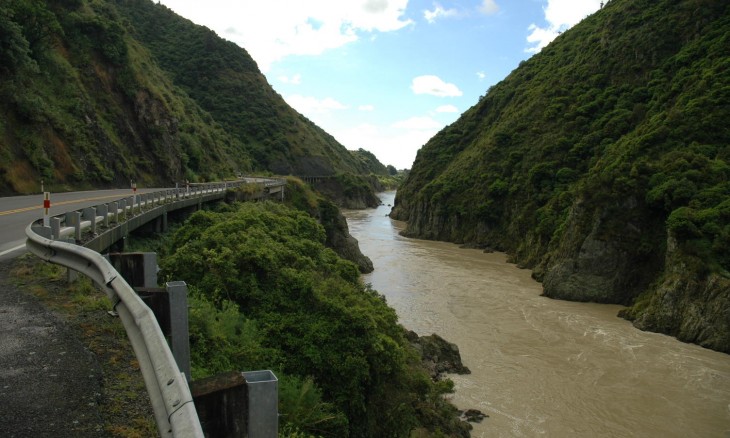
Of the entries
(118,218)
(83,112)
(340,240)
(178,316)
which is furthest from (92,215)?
(83,112)

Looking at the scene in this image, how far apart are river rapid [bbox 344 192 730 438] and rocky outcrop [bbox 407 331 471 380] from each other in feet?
1.79

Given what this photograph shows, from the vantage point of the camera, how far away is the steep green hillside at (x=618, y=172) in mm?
26875

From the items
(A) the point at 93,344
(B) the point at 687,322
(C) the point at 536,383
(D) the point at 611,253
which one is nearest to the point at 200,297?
(A) the point at 93,344

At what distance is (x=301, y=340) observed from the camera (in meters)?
10.2

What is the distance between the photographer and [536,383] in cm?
1938

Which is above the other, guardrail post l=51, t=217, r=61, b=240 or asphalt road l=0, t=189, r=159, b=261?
guardrail post l=51, t=217, r=61, b=240

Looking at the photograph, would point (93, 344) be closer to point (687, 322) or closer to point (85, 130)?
point (687, 322)

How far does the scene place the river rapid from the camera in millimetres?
16641

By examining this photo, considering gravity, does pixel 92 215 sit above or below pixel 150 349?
above

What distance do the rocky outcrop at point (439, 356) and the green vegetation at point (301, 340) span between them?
533 centimetres

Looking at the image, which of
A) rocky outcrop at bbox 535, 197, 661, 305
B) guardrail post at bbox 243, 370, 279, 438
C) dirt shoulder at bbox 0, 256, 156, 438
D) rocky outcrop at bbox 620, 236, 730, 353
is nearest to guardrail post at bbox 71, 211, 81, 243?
dirt shoulder at bbox 0, 256, 156, 438

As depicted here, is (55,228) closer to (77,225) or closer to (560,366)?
(77,225)

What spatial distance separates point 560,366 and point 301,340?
15.1 metres

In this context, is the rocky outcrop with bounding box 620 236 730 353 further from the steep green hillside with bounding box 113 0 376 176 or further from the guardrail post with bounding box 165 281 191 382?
the steep green hillside with bounding box 113 0 376 176
